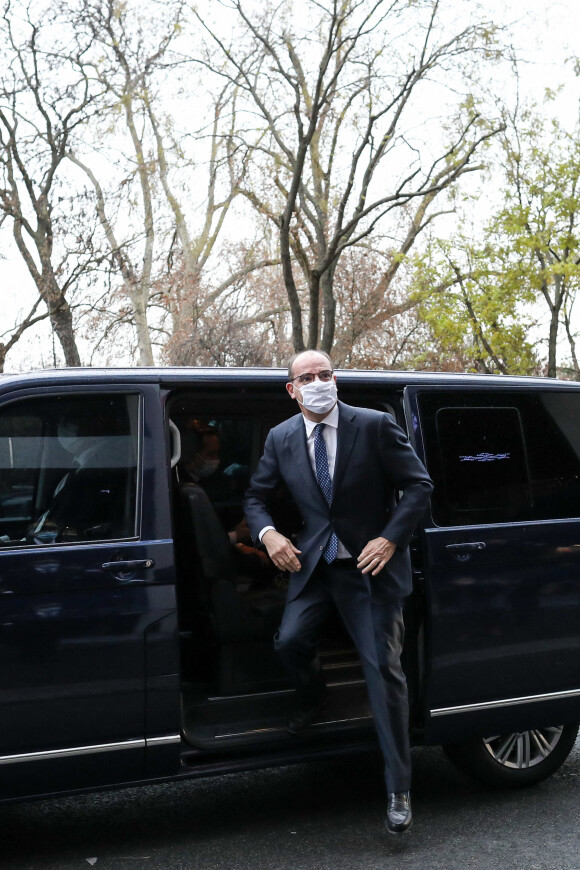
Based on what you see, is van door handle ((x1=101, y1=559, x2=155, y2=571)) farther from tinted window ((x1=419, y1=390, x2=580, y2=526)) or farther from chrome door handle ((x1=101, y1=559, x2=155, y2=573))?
tinted window ((x1=419, y1=390, x2=580, y2=526))

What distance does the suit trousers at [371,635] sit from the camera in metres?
4.06

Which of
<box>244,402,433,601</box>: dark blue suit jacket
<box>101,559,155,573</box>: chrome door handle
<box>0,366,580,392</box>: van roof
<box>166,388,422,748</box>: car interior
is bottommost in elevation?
<box>166,388,422,748</box>: car interior

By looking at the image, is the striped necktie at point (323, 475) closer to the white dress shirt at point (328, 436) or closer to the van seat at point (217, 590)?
the white dress shirt at point (328, 436)

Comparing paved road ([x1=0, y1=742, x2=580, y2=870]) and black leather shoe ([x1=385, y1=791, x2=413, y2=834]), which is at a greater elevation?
black leather shoe ([x1=385, y1=791, x2=413, y2=834])

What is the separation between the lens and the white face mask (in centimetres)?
412

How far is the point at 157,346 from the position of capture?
3444 centimetres

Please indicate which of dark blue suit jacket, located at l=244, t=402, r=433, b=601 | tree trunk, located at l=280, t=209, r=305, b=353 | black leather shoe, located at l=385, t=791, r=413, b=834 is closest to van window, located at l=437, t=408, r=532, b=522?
dark blue suit jacket, located at l=244, t=402, r=433, b=601

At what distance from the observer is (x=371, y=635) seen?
410 cm

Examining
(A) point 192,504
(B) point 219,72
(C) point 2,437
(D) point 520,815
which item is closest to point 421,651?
(D) point 520,815

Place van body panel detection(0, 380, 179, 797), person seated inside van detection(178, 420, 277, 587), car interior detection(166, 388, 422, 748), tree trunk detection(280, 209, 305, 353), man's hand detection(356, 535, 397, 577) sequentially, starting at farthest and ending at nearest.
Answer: tree trunk detection(280, 209, 305, 353)
person seated inside van detection(178, 420, 277, 587)
car interior detection(166, 388, 422, 748)
man's hand detection(356, 535, 397, 577)
van body panel detection(0, 380, 179, 797)

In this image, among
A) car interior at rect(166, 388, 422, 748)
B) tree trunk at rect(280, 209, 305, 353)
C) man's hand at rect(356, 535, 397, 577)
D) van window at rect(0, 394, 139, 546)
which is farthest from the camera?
tree trunk at rect(280, 209, 305, 353)

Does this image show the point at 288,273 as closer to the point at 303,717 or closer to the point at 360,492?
the point at 360,492

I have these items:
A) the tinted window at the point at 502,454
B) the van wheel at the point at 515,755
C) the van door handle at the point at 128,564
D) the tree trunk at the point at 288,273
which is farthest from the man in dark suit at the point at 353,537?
the tree trunk at the point at 288,273

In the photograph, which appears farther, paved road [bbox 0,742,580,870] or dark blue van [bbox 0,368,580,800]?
paved road [bbox 0,742,580,870]
